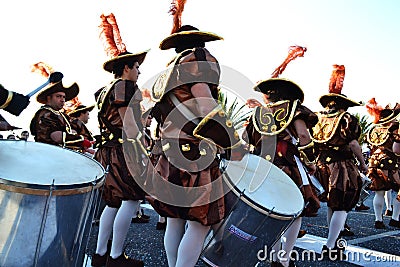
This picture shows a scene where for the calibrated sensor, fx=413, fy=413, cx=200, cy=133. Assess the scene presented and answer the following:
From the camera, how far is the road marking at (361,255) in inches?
156

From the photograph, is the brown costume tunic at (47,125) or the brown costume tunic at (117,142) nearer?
the brown costume tunic at (117,142)

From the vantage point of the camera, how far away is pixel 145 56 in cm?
351

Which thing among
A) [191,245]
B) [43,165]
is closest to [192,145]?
[191,245]

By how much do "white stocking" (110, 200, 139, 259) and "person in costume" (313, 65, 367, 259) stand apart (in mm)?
2118

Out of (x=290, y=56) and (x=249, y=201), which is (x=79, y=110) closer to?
(x=290, y=56)

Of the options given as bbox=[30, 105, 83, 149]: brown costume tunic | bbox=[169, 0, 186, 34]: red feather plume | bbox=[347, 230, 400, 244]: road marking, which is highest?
bbox=[169, 0, 186, 34]: red feather plume

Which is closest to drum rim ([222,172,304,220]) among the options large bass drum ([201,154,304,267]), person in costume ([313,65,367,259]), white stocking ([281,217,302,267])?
large bass drum ([201,154,304,267])

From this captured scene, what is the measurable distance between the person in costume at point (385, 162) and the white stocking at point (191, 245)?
462 centimetres

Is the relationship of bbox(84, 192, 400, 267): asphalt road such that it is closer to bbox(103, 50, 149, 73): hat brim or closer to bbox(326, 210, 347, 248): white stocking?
bbox(326, 210, 347, 248): white stocking

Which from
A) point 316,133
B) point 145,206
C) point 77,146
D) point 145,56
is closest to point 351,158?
point 316,133

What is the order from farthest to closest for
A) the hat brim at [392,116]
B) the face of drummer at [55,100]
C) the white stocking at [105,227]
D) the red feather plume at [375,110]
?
the red feather plume at [375,110], the hat brim at [392,116], the face of drummer at [55,100], the white stocking at [105,227]

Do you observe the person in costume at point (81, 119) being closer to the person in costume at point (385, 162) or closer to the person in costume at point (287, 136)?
the person in costume at point (287, 136)

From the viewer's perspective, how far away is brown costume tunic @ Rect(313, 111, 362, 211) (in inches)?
170

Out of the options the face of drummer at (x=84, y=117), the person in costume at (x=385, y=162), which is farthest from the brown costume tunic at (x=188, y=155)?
the face of drummer at (x=84, y=117)
